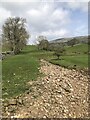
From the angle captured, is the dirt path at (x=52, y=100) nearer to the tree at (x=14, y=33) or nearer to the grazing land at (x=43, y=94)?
the grazing land at (x=43, y=94)

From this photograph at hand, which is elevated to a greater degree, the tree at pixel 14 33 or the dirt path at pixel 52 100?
the tree at pixel 14 33

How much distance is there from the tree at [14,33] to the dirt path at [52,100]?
1951 inches

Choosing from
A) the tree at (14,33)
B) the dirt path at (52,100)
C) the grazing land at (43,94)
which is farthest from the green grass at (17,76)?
the tree at (14,33)

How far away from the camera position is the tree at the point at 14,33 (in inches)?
3012

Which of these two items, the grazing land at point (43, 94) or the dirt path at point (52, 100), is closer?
the dirt path at point (52, 100)

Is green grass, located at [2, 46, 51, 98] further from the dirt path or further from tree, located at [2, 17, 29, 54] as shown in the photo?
tree, located at [2, 17, 29, 54]

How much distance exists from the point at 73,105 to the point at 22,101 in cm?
393

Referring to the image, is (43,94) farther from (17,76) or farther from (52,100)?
(17,76)

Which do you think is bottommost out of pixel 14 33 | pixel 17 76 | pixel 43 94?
pixel 43 94

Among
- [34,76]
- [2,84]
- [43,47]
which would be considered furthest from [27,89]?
[43,47]

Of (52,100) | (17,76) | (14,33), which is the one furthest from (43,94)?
(14,33)

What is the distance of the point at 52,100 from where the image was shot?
71.5 ft

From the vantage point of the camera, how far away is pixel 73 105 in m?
22.0

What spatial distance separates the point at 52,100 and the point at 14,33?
56.7 m
